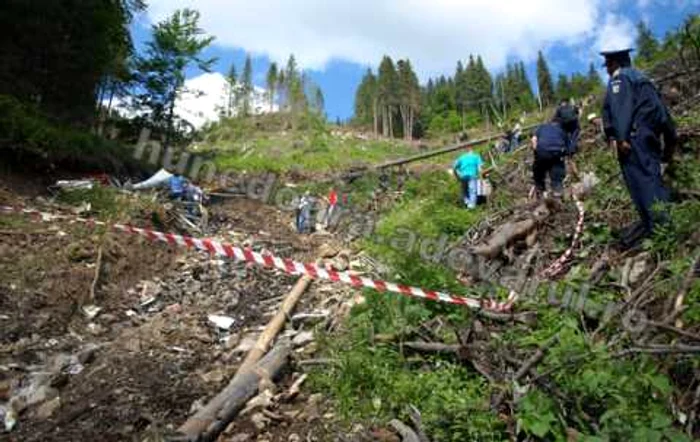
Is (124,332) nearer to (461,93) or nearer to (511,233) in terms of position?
(511,233)

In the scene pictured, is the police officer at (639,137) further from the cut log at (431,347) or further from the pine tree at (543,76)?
the pine tree at (543,76)

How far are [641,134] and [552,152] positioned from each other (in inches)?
106

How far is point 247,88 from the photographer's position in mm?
82750

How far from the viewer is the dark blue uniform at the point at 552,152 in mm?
7441

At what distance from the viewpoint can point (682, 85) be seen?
916 centimetres

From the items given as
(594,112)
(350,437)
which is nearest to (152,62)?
(594,112)

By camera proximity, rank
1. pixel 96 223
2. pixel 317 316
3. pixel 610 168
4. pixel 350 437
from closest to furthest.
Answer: pixel 350 437 < pixel 317 316 < pixel 610 168 < pixel 96 223

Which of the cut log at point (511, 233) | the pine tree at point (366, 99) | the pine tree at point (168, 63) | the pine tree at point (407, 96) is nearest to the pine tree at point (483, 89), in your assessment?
the pine tree at point (407, 96)

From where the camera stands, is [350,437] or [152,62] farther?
[152,62]

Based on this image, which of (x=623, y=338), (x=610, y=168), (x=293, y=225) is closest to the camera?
(x=623, y=338)

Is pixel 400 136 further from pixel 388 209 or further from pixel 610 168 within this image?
pixel 610 168

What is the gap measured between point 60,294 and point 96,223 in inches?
95.3

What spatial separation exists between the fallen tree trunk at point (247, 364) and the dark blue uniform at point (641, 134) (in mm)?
3719

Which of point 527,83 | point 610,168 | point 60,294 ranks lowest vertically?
point 60,294
